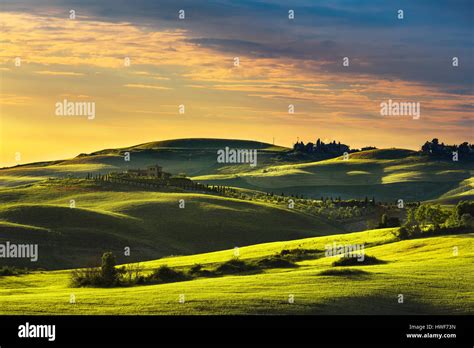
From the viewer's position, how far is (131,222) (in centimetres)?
12462

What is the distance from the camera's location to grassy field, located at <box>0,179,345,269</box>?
106 metres

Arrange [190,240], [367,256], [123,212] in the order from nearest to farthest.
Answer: [367,256]
[190,240]
[123,212]

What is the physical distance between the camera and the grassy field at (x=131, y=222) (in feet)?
346

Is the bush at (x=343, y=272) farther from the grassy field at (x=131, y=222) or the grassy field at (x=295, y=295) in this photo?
the grassy field at (x=131, y=222)

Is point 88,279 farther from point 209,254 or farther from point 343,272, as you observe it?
point 209,254

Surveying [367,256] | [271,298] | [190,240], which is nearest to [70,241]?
[190,240]

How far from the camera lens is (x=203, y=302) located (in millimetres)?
46906

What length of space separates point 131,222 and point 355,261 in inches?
2422

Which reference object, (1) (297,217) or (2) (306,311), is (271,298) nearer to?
(2) (306,311)

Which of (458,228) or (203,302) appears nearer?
(203,302)

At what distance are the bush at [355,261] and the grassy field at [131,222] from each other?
36.2 metres
